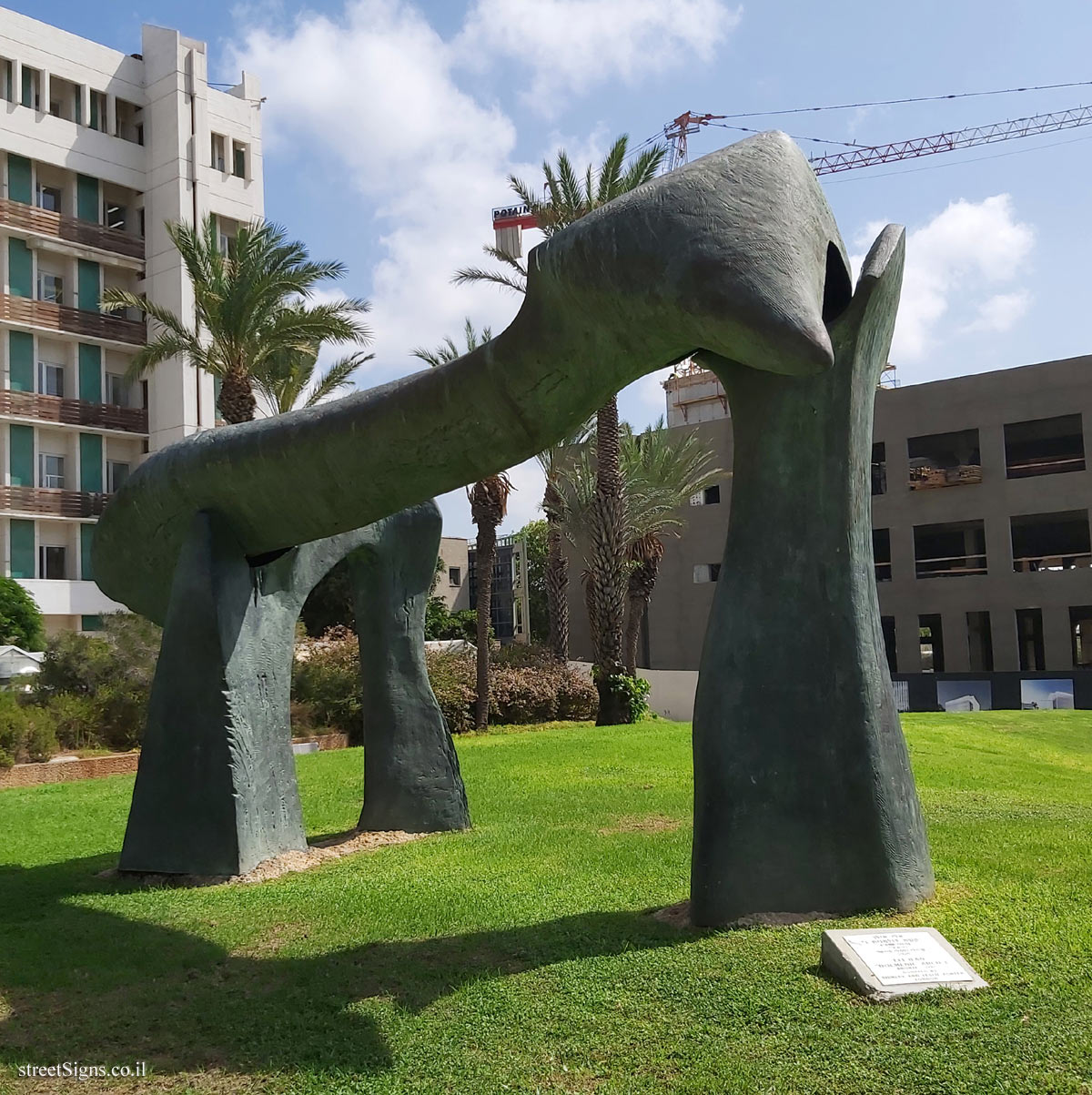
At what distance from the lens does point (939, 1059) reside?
4.15 m

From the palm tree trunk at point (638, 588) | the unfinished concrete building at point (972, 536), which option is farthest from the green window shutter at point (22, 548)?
the unfinished concrete building at point (972, 536)

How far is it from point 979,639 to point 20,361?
30.1m

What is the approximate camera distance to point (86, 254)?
114ft

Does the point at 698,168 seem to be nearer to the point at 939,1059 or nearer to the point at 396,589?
the point at 939,1059

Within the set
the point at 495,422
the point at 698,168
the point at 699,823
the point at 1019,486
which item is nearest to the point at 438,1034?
the point at 699,823

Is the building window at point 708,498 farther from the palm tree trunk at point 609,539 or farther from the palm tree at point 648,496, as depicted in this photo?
the palm tree trunk at point 609,539

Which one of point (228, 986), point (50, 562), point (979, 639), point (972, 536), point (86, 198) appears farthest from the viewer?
point (86, 198)

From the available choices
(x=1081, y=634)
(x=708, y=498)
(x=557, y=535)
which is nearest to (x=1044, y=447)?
(x=1081, y=634)

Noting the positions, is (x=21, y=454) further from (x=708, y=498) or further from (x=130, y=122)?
(x=708, y=498)

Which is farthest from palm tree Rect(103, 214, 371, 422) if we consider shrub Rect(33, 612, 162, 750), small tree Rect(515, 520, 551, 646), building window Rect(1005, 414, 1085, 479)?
small tree Rect(515, 520, 551, 646)

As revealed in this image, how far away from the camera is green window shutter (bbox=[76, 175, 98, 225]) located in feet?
115

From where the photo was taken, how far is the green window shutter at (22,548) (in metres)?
32.6

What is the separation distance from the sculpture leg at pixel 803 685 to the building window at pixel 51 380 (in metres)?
32.7

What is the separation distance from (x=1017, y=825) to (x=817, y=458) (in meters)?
4.61
